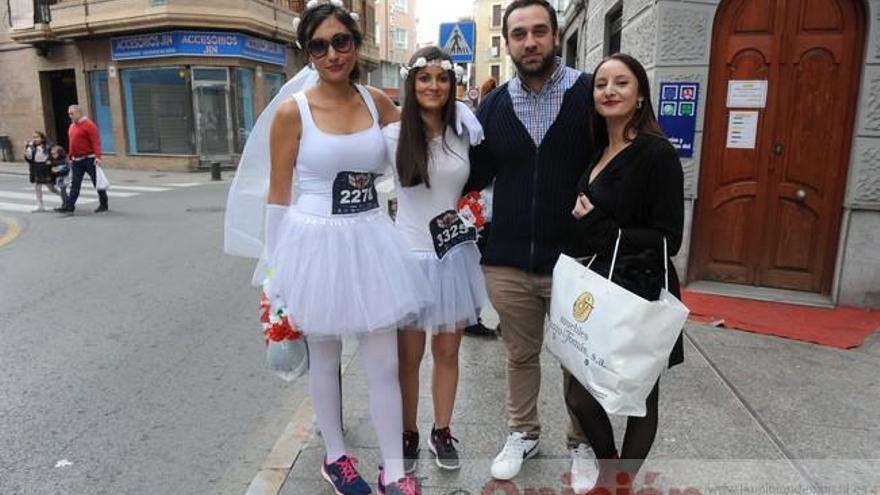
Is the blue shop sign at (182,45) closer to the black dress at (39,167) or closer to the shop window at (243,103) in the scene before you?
the shop window at (243,103)

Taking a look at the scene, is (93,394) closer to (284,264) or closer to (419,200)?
(284,264)

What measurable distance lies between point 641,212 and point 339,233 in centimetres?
119

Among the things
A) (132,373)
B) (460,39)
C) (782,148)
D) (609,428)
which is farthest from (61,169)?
(609,428)

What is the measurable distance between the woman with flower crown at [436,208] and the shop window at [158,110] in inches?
733

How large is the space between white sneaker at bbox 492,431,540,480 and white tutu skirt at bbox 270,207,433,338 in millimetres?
819

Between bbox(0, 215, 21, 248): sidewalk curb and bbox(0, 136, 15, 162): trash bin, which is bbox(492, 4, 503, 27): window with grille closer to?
bbox(0, 136, 15, 162): trash bin

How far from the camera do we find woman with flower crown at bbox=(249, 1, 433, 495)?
2.58 m

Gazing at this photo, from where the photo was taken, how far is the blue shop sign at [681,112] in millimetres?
5379

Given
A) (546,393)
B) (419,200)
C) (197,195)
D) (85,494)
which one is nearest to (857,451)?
(546,393)

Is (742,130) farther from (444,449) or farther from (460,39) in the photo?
(460,39)

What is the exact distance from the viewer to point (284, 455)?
10.5 ft

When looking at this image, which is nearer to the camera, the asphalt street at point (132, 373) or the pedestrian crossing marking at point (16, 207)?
the asphalt street at point (132, 373)

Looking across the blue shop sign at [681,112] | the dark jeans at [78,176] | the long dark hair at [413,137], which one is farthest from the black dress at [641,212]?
the dark jeans at [78,176]

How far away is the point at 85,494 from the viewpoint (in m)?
2.96
